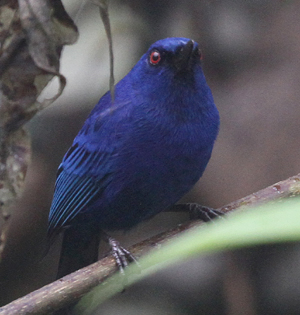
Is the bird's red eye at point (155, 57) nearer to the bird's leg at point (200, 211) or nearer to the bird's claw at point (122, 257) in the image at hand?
the bird's leg at point (200, 211)

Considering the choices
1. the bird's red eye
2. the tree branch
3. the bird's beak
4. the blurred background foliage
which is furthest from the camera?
the blurred background foliage

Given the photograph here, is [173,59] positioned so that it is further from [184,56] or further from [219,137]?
[219,137]

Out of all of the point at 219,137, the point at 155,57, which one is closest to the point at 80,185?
the point at 155,57

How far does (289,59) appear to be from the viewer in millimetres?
3740

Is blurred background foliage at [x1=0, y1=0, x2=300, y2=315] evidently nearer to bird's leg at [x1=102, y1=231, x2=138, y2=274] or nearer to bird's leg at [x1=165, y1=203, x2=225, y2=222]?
bird's leg at [x1=165, y1=203, x2=225, y2=222]

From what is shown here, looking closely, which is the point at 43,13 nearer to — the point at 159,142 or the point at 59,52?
the point at 59,52

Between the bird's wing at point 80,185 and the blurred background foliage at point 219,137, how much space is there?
34.0 inches

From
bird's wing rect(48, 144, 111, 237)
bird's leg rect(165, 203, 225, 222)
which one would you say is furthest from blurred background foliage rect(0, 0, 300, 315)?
bird's wing rect(48, 144, 111, 237)

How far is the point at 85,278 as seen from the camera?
1.99 meters

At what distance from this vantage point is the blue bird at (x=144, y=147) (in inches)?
98.7

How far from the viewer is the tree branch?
1847 mm

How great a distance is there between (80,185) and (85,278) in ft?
2.73

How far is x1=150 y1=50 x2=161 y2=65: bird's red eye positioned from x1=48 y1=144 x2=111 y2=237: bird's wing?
0.52m

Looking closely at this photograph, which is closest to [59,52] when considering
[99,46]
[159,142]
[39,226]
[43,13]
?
[43,13]
